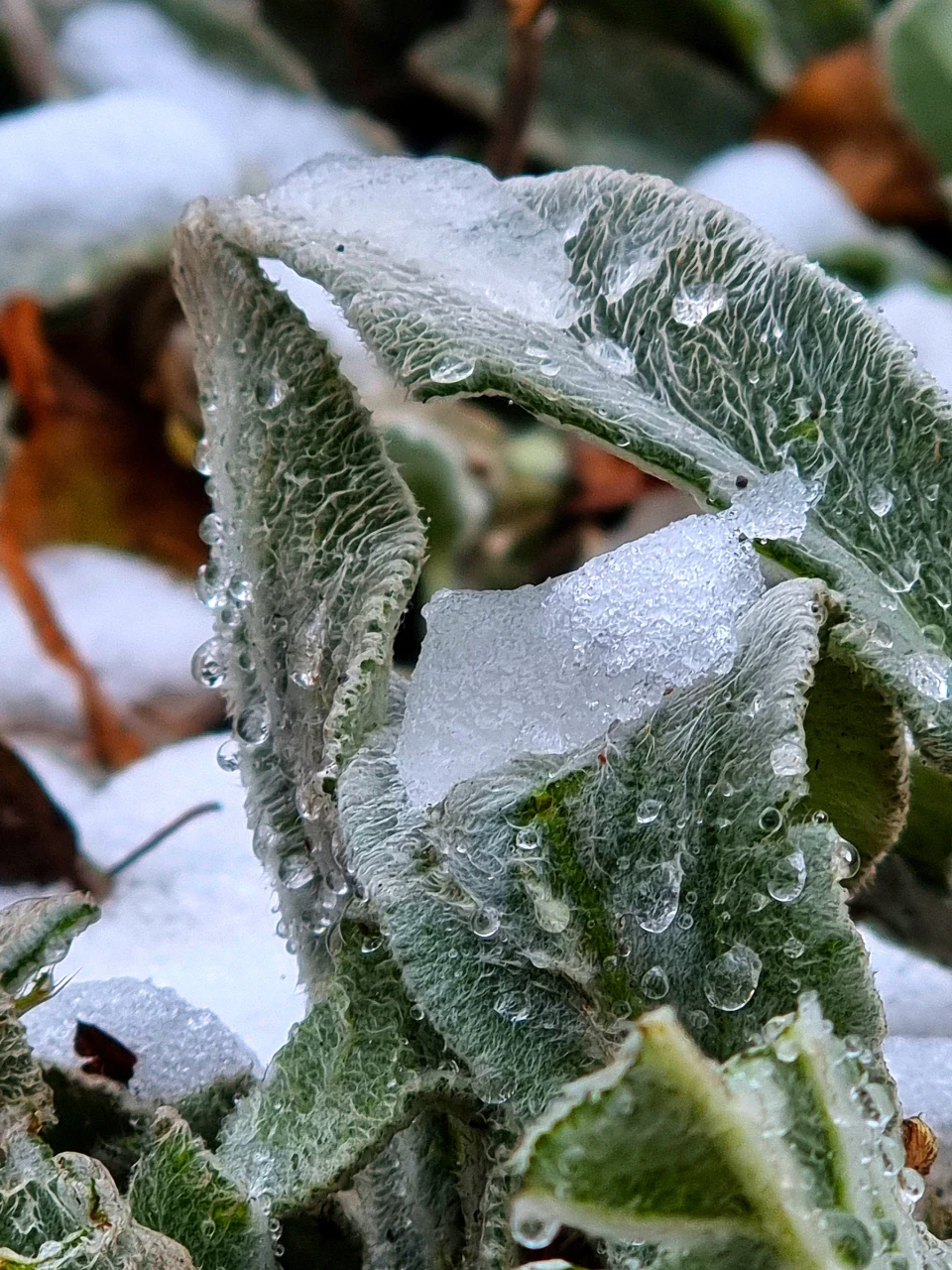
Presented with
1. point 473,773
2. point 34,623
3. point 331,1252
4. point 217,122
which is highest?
point 473,773

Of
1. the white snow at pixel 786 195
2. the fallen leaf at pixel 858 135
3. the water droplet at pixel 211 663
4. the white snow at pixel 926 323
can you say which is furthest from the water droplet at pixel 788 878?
the fallen leaf at pixel 858 135

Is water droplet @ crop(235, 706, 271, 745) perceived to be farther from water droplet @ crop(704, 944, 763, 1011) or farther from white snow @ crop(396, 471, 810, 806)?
water droplet @ crop(704, 944, 763, 1011)

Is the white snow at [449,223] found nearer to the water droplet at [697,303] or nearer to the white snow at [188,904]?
the water droplet at [697,303]

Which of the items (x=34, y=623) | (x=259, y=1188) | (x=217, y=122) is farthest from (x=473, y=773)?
(x=217, y=122)

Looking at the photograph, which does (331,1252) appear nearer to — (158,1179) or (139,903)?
(158,1179)

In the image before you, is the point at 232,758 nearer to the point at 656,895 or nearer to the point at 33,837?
the point at 656,895

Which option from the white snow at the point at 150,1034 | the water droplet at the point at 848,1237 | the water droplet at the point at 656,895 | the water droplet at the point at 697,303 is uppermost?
the water droplet at the point at 697,303
